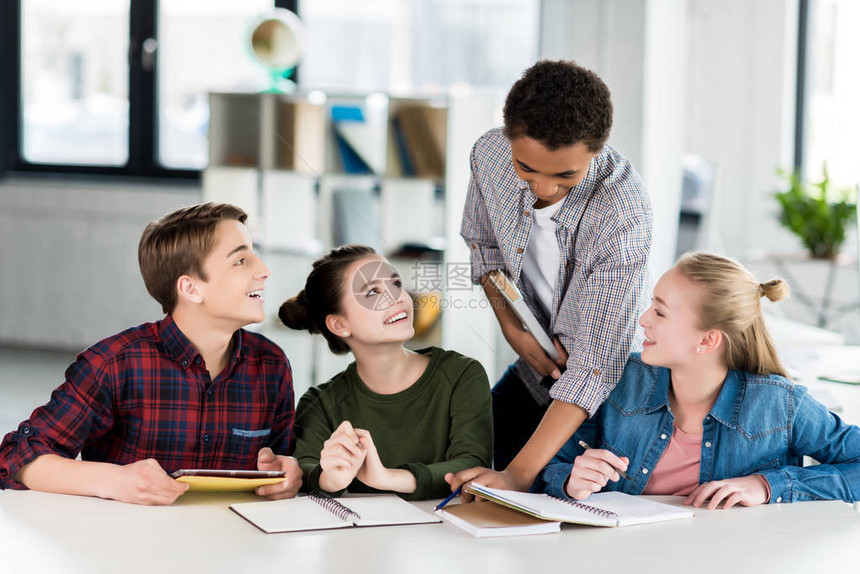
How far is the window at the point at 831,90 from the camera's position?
14.3 feet

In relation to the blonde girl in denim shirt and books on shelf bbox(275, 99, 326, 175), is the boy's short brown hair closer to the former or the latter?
the blonde girl in denim shirt

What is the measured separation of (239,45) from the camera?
17.1 ft

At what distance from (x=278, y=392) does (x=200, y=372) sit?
137mm

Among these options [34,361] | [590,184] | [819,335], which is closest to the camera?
[590,184]

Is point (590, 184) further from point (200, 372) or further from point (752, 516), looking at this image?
point (200, 372)

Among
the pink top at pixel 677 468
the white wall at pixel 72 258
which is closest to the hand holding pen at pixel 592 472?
the pink top at pixel 677 468

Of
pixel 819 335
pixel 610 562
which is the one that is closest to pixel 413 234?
pixel 819 335

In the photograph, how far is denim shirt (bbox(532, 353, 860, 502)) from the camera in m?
1.45

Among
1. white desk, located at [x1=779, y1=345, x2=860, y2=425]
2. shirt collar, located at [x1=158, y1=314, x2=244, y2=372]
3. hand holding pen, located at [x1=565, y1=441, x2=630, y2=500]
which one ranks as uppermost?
shirt collar, located at [x1=158, y1=314, x2=244, y2=372]

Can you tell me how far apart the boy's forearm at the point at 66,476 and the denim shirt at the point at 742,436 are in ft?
2.08

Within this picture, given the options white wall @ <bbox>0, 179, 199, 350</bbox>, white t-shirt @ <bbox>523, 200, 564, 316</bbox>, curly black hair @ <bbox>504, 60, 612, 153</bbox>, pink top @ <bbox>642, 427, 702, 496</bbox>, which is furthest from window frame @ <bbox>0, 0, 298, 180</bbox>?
pink top @ <bbox>642, 427, 702, 496</bbox>

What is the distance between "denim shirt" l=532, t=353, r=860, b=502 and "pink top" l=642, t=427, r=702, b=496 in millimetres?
17

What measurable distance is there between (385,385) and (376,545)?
47 cm

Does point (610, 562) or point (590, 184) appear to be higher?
point (590, 184)
